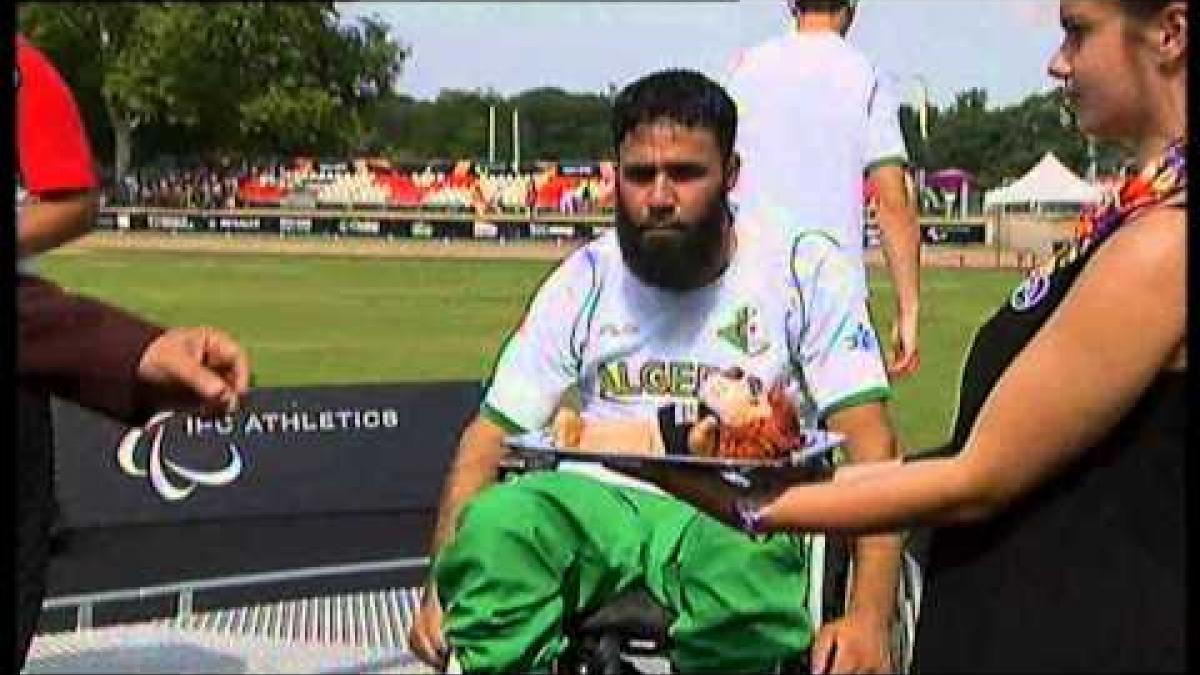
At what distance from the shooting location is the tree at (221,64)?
7.95 meters

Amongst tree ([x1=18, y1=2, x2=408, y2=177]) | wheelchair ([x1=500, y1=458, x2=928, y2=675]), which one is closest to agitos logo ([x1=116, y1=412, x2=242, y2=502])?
tree ([x1=18, y1=2, x2=408, y2=177])

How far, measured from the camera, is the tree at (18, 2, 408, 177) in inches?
313

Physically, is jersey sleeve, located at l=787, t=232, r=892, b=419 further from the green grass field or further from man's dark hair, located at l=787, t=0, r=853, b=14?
the green grass field

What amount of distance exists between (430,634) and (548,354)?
45 cm

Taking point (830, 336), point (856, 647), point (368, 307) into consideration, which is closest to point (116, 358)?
point (856, 647)

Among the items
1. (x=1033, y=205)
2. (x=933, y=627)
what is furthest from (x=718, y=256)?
(x=1033, y=205)

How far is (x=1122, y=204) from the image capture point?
1.87 meters

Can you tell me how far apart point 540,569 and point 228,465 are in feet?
13.7

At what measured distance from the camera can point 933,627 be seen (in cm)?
200

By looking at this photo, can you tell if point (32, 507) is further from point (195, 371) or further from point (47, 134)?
point (195, 371)

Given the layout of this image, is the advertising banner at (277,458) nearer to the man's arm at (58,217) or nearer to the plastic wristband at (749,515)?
the man's arm at (58,217)

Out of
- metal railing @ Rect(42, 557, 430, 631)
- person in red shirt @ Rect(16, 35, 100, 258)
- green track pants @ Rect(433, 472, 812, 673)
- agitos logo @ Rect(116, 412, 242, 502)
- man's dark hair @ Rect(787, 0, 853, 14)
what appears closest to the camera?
person in red shirt @ Rect(16, 35, 100, 258)

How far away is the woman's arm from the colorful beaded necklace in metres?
0.03

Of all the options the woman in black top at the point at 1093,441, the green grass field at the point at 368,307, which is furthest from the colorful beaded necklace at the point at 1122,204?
the green grass field at the point at 368,307
